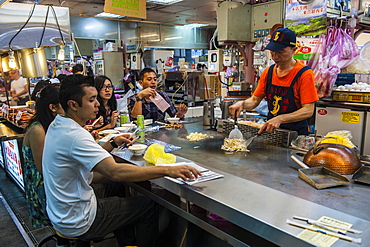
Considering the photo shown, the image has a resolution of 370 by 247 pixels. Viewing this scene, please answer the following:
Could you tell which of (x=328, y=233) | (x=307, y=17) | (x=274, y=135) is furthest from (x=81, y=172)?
(x=307, y=17)

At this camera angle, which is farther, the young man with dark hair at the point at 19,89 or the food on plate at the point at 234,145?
the young man with dark hair at the point at 19,89

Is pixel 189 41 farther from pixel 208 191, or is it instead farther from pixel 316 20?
pixel 208 191

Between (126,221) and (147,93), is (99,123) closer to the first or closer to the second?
(147,93)

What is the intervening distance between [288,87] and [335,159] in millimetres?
1077

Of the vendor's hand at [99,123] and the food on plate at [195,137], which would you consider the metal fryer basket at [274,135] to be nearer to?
the food on plate at [195,137]

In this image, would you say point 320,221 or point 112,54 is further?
point 112,54

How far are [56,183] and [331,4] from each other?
12.0 feet

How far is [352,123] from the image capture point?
11.7 feet

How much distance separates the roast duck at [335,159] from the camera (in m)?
1.76

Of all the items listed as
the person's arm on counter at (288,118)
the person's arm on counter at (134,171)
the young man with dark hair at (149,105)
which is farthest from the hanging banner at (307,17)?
the person's arm on counter at (134,171)

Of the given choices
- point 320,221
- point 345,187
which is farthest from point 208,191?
point 345,187

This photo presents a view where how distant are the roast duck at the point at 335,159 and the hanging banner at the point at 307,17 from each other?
8.00 feet

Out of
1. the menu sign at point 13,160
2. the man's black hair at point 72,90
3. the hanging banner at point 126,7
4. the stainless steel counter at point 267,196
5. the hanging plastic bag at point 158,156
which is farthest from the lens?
the menu sign at point 13,160

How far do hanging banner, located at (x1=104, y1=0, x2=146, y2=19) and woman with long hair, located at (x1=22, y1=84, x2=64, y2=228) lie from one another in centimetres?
185
